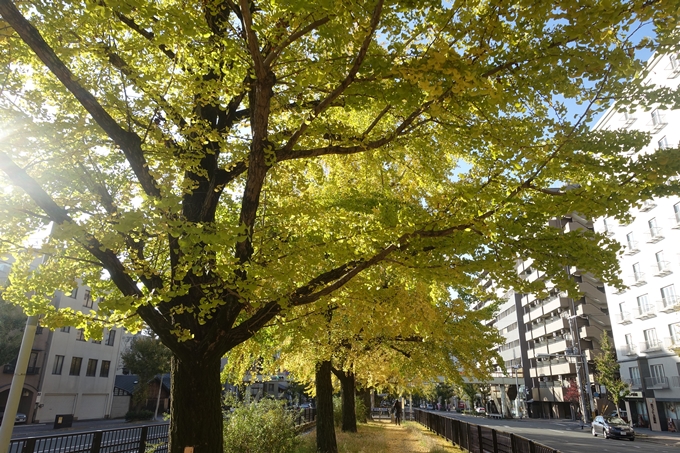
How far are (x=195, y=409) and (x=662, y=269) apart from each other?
1641 inches

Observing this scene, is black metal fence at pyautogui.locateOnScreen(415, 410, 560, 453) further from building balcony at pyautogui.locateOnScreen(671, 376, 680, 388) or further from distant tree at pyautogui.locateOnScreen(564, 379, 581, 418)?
distant tree at pyautogui.locateOnScreen(564, 379, 581, 418)

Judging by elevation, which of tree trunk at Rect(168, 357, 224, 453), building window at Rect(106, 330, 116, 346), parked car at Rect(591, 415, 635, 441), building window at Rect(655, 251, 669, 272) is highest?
building window at Rect(655, 251, 669, 272)

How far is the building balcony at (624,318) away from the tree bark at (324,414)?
37.0 metres

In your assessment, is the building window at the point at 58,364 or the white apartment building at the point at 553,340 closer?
the building window at the point at 58,364

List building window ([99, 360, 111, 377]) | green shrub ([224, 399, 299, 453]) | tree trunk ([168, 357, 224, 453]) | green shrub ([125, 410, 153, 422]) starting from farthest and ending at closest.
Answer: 1. building window ([99, 360, 111, 377])
2. green shrub ([125, 410, 153, 422])
3. green shrub ([224, 399, 299, 453])
4. tree trunk ([168, 357, 224, 453])

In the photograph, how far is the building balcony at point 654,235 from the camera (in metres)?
36.6

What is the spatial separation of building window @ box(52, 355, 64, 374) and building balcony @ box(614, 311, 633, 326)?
2039 inches

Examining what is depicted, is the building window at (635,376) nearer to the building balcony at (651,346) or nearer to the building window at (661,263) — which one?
the building balcony at (651,346)

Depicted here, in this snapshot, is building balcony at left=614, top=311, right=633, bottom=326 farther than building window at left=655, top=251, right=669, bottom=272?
Yes

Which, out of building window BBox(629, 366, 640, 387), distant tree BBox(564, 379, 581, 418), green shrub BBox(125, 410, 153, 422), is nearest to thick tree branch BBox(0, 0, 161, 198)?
green shrub BBox(125, 410, 153, 422)

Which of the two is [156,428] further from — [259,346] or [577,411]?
[577,411]

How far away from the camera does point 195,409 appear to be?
6.34m

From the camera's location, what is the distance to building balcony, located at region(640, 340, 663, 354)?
3625cm

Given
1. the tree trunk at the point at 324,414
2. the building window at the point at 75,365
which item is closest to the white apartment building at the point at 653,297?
the tree trunk at the point at 324,414
